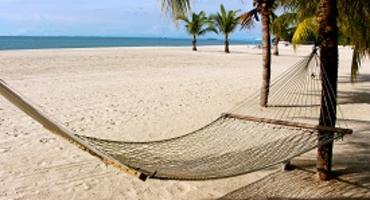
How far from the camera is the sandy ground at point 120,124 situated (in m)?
3.91

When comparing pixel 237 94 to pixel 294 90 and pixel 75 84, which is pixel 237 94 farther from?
pixel 75 84

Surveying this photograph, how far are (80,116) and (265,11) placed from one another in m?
3.57

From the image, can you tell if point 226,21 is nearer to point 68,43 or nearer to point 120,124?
point 120,124

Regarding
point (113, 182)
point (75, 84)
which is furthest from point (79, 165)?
point (75, 84)

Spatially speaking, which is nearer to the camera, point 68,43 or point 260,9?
point 260,9

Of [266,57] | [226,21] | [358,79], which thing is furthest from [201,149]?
[226,21]

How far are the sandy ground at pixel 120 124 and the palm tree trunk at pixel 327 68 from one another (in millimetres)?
304

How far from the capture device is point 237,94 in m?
9.49

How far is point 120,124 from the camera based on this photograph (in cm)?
643

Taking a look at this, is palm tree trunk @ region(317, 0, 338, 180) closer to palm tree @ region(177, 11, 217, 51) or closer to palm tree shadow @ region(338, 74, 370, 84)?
palm tree shadow @ region(338, 74, 370, 84)

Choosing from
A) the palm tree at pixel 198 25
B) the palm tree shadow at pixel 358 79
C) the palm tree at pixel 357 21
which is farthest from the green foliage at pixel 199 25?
the palm tree at pixel 357 21

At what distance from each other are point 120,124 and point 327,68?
3.31m

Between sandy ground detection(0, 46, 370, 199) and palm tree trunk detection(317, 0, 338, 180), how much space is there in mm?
304

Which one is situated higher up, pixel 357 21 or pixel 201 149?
pixel 357 21
